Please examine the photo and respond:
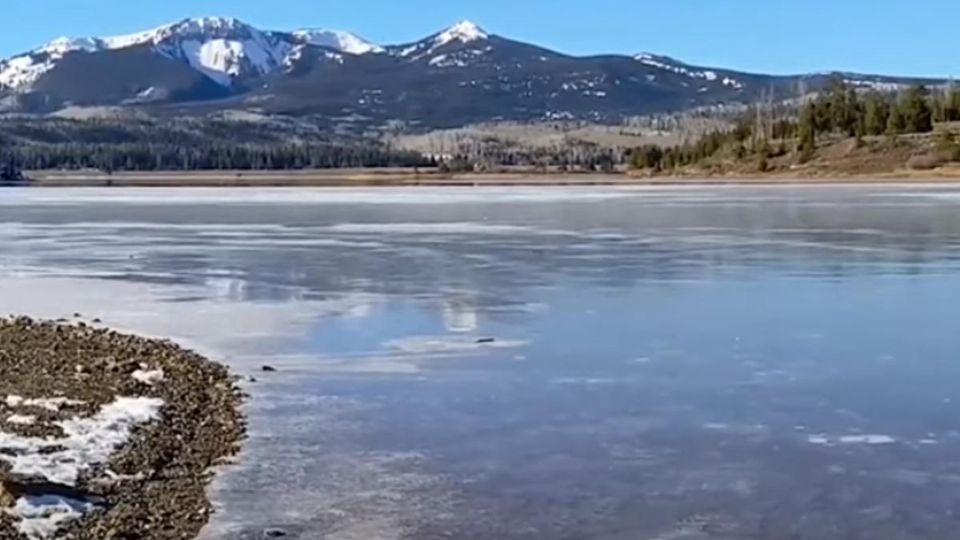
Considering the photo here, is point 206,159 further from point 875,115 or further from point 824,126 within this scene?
point 875,115

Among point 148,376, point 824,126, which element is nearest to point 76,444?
point 148,376

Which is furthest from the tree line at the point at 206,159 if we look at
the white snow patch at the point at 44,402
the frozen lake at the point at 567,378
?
the white snow patch at the point at 44,402

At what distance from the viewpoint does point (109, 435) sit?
26.7 ft

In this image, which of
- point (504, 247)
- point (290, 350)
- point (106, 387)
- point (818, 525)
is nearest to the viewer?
point (818, 525)

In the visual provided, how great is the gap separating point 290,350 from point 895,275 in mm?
8832

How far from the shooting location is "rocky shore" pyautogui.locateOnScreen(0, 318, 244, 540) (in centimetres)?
640

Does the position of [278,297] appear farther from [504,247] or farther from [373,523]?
[373,523]

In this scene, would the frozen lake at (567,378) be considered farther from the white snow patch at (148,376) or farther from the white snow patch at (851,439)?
the white snow patch at (148,376)

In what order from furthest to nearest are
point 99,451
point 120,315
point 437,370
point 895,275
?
point 895,275 < point 120,315 < point 437,370 < point 99,451

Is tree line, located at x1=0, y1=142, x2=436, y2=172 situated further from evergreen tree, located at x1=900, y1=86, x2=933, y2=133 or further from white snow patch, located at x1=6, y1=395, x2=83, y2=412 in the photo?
white snow patch, located at x1=6, y1=395, x2=83, y2=412

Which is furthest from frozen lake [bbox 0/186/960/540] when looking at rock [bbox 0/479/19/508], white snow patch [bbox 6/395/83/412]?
white snow patch [bbox 6/395/83/412]

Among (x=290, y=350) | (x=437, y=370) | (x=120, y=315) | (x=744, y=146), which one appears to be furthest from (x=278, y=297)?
(x=744, y=146)

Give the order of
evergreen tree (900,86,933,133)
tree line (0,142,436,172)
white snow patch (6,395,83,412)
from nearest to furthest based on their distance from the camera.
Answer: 1. white snow patch (6,395,83,412)
2. evergreen tree (900,86,933,133)
3. tree line (0,142,436,172)

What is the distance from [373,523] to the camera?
6.31 metres
